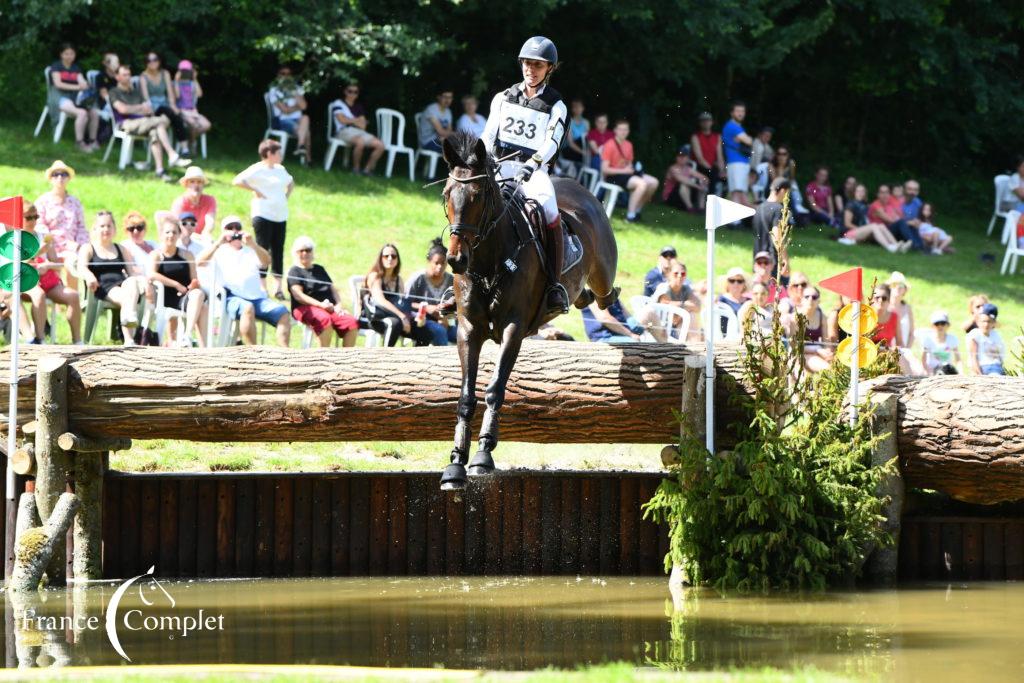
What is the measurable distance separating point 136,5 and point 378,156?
14.6 ft

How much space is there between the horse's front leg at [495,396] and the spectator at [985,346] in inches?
281

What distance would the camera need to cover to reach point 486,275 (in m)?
9.86

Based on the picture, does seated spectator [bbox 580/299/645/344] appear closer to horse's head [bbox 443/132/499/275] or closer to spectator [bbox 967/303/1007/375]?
spectator [bbox 967/303/1007/375]

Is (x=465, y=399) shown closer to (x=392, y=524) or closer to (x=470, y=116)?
(x=392, y=524)

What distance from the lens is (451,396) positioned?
1101 centimetres

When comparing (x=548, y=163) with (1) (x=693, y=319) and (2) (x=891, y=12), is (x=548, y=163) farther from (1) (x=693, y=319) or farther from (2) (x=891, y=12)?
(2) (x=891, y=12)

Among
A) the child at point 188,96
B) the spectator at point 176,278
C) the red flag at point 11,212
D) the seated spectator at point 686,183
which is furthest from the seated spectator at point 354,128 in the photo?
the red flag at point 11,212

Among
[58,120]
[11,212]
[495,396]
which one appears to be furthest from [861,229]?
[11,212]

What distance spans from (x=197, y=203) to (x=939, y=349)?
780 centimetres

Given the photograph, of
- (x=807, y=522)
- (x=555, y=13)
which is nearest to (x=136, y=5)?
(x=555, y=13)

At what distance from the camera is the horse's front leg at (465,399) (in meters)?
9.41

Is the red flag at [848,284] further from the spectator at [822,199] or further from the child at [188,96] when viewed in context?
the spectator at [822,199]

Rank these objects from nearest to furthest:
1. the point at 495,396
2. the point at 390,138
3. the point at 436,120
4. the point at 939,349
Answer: the point at 495,396 → the point at 939,349 → the point at 436,120 → the point at 390,138

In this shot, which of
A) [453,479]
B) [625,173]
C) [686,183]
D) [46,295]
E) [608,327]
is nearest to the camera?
[453,479]
